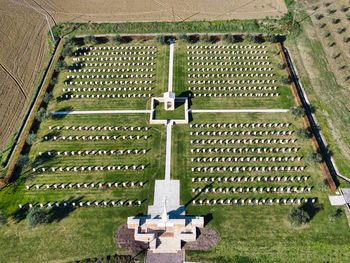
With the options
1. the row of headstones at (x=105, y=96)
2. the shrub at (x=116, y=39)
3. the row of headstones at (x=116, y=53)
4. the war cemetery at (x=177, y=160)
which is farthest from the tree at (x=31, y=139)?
the shrub at (x=116, y=39)

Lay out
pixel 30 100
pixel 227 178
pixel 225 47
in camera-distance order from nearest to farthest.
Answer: pixel 227 178
pixel 30 100
pixel 225 47

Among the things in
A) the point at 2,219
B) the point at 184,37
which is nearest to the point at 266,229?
the point at 2,219

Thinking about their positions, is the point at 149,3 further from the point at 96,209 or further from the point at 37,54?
the point at 96,209

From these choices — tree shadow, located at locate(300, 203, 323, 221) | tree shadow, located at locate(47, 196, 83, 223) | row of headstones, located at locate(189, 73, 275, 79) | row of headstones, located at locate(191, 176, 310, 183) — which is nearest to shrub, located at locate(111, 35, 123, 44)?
row of headstones, located at locate(189, 73, 275, 79)

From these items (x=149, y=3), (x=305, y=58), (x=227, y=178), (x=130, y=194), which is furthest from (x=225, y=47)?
(x=130, y=194)

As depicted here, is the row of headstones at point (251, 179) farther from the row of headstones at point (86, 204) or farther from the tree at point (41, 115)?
the tree at point (41, 115)

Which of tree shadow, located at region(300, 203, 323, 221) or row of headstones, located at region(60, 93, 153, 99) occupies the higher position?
row of headstones, located at region(60, 93, 153, 99)

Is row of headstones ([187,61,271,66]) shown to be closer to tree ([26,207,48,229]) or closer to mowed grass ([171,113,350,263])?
mowed grass ([171,113,350,263])
